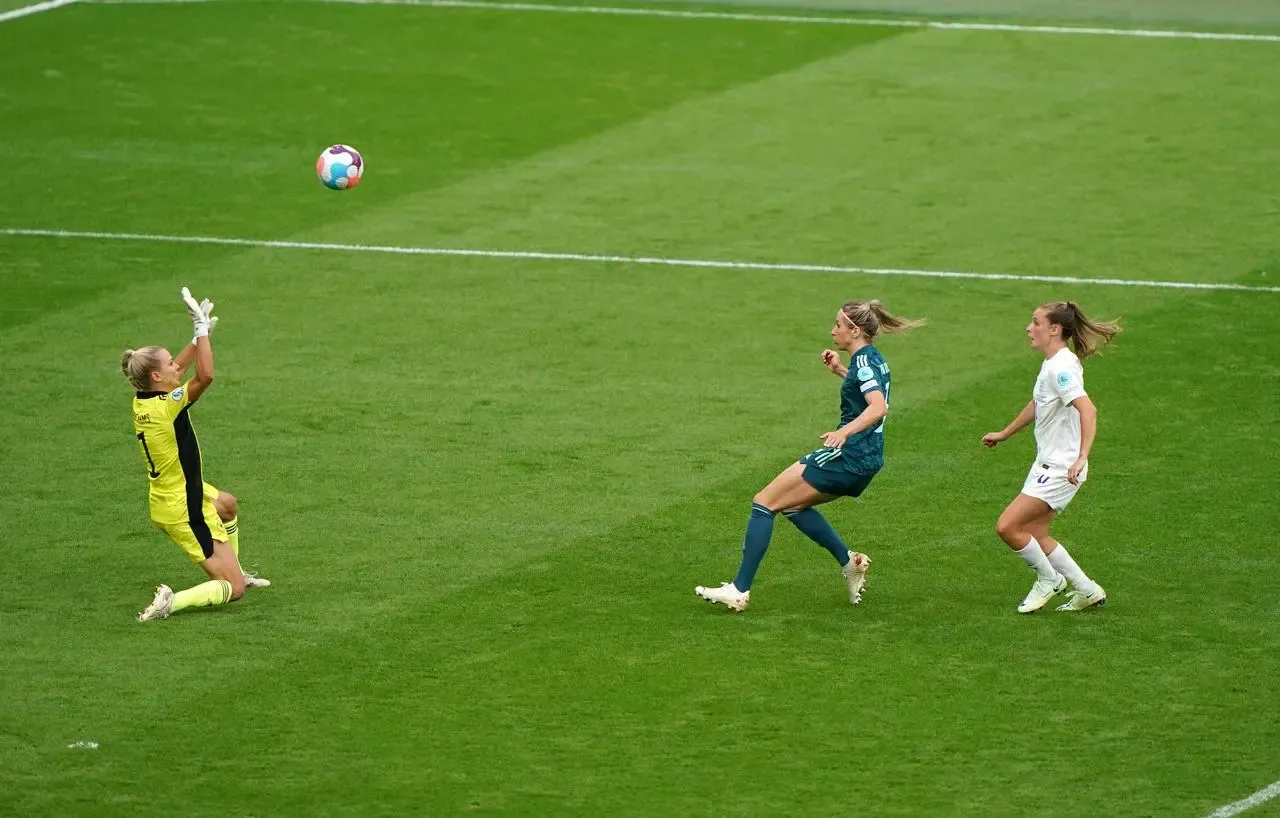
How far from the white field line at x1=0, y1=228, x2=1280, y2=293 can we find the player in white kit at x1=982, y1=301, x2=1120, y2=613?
7023mm

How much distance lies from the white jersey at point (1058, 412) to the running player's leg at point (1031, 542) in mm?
266

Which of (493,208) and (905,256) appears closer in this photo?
(905,256)

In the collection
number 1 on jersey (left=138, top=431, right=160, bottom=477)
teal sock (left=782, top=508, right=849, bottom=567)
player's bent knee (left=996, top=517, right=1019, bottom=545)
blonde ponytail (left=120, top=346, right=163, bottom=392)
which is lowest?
teal sock (left=782, top=508, right=849, bottom=567)

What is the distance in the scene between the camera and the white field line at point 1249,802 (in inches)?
355

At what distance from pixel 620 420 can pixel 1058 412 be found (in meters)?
4.48

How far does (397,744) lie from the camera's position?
9.80 metres

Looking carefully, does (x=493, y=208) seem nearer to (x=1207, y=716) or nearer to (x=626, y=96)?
(x=626, y=96)

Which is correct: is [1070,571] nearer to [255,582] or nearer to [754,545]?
[754,545]

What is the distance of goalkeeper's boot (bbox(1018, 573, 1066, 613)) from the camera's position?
37.9 ft

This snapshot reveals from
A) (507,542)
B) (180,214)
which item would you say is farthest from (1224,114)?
(507,542)

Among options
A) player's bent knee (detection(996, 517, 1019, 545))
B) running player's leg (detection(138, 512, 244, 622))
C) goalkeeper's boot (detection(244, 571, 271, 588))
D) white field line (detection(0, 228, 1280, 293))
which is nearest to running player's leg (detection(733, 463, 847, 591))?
player's bent knee (detection(996, 517, 1019, 545))

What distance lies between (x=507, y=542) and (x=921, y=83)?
14.2 m

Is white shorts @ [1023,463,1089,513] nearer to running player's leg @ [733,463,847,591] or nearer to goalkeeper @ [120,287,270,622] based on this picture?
running player's leg @ [733,463,847,591]

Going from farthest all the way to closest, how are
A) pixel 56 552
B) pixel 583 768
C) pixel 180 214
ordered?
1. pixel 180 214
2. pixel 56 552
3. pixel 583 768
